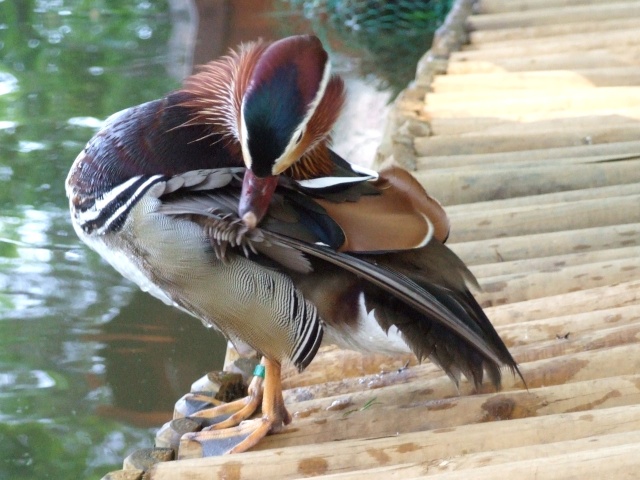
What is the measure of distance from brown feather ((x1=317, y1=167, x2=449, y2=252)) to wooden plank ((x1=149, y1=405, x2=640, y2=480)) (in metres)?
0.34

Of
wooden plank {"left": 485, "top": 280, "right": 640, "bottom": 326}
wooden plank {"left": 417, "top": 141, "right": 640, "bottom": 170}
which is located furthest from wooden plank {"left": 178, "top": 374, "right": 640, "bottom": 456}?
wooden plank {"left": 417, "top": 141, "right": 640, "bottom": 170}

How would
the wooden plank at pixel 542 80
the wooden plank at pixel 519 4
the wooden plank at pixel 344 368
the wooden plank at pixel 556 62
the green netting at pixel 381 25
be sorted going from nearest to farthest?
the wooden plank at pixel 344 368 < the wooden plank at pixel 542 80 < the wooden plank at pixel 556 62 < the wooden plank at pixel 519 4 < the green netting at pixel 381 25

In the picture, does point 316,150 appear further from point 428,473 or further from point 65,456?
point 65,456

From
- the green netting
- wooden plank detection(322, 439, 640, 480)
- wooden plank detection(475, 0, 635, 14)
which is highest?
wooden plank detection(322, 439, 640, 480)

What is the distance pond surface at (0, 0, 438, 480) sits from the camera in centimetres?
318

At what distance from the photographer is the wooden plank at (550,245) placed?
2.43 metres

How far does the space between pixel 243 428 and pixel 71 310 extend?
7.24 ft

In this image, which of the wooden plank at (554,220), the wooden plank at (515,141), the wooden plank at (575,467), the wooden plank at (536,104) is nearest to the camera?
the wooden plank at (575,467)

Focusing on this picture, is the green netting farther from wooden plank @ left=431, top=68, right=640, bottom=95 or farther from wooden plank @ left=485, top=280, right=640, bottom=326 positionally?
wooden plank @ left=485, top=280, right=640, bottom=326

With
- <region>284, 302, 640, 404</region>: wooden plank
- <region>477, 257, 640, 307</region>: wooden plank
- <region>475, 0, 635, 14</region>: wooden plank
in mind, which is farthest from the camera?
<region>475, 0, 635, 14</region>: wooden plank

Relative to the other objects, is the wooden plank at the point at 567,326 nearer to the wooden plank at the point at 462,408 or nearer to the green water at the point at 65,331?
the wooden plank at the point at 462,408

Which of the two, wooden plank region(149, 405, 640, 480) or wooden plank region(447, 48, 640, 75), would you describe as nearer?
wooden plank region(149, 405, 640, 480)

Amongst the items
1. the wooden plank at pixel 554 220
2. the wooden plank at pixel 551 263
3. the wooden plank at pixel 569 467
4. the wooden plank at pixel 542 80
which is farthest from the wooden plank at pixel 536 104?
the wooden plank at pixel 569 467

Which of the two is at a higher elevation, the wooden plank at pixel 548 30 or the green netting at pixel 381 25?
the wooden plank at pixel 548 30
